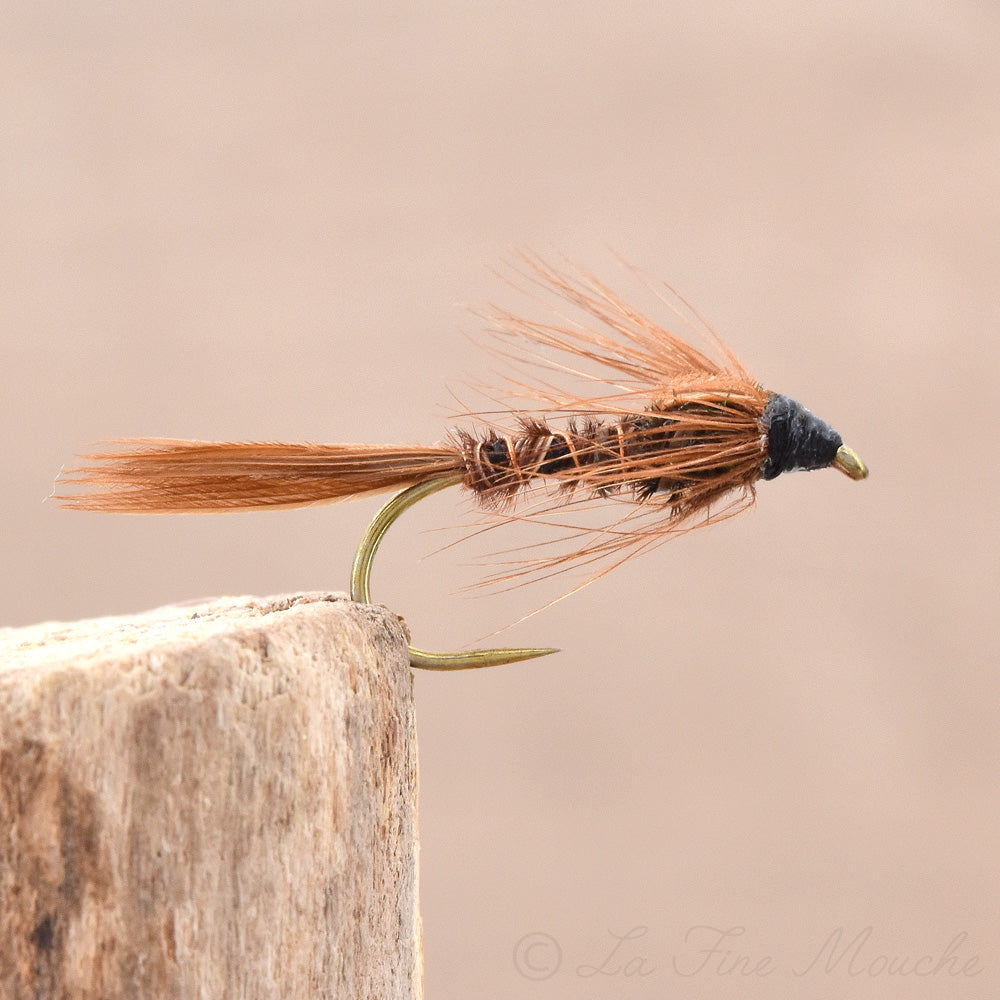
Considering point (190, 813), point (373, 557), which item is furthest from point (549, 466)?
point (190, 813)

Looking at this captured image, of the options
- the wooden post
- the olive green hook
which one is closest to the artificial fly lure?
the olive green hook

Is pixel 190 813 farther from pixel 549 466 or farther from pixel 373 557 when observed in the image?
pixel 549 466

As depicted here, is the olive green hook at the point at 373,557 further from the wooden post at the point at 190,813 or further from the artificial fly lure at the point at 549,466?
the wooden post at the point at 190,813

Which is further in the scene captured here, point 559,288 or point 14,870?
point 559,288

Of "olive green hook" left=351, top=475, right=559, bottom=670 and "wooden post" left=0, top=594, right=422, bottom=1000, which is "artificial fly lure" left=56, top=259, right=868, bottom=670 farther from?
"wooden post" left=0, top=594, right=422, bottom=1000

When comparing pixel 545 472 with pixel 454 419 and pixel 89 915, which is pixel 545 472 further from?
pixel 89 915

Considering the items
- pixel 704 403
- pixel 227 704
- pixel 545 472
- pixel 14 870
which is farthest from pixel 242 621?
pixel 704 403

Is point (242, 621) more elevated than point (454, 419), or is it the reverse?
point (454, 419)
